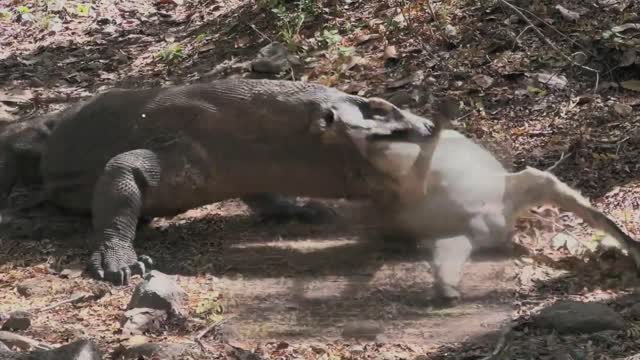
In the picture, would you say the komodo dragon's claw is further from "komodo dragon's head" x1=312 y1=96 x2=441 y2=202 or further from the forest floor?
"komodo dragon's head" x1=312 y1=96 x2=441 y2=202

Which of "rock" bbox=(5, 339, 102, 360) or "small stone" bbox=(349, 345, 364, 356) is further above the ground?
"rock" bbox=(5, 339, 102, 360)

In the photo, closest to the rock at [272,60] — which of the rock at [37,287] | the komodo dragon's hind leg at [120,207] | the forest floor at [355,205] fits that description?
the forest floor at [355,205]

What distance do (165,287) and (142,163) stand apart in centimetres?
106

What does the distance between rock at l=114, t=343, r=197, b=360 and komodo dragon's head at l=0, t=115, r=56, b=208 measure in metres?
2.53

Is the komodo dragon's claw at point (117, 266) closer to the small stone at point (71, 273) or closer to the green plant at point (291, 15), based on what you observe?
the small stone at point (71, 273)

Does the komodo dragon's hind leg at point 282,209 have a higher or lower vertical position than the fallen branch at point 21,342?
lower

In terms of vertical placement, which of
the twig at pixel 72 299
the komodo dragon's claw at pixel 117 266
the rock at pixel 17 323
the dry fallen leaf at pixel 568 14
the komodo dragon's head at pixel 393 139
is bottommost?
the komodo dragon's claw at pixel 117 266

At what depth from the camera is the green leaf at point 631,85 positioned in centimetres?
628

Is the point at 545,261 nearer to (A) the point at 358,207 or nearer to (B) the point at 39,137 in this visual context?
(A) the point at 358,207

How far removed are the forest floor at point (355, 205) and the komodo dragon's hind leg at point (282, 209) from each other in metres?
0.08

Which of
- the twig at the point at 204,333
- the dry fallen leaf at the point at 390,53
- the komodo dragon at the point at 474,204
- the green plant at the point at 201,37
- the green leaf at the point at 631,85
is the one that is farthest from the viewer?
the green plant at the point at 201,37

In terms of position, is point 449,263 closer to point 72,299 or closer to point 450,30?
point 72,299

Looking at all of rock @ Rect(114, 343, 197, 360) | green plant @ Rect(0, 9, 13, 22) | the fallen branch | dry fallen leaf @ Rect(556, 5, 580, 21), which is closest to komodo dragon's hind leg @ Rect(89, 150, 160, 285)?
the fallen branch

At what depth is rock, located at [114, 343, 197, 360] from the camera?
3.79 metres
